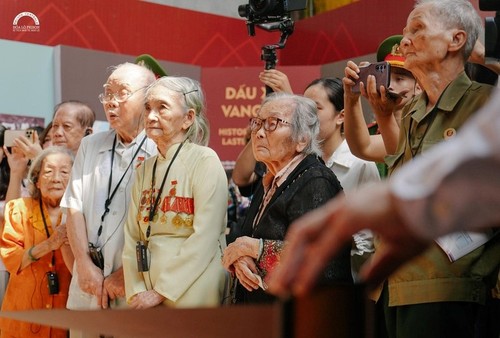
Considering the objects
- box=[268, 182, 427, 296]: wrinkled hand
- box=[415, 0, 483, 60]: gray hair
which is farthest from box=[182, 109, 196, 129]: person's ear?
box=[268, 182, 427, 296]: wrinkled hand

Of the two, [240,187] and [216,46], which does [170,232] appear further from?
[216,46]

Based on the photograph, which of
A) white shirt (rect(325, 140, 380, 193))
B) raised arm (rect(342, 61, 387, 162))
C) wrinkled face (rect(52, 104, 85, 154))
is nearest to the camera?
raised arm (rect(342, 61, 387, 162))

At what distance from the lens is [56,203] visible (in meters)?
3.87

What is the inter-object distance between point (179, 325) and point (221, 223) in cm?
184

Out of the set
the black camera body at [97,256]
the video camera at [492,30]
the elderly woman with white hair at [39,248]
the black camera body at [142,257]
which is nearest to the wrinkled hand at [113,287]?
the black camera body at [97,256]

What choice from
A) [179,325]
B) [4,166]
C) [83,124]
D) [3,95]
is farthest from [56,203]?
[179,325]

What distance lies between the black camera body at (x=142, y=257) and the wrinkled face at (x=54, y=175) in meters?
1.06

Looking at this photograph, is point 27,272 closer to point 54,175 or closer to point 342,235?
point 54,175

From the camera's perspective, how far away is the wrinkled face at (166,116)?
9.87 ft

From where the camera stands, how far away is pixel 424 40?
93.1 inches

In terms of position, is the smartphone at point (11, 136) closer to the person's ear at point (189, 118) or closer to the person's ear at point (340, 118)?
the person's ear at point (189, 118)

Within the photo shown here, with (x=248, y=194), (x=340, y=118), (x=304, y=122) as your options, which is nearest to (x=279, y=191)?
(x=304, y=122)

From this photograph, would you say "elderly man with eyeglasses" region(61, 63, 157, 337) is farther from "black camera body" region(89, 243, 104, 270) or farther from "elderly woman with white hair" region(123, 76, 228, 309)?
"elderly woman with white hair" region(123, 76, 228, 309)

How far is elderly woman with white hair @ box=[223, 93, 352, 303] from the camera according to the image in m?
2.58
